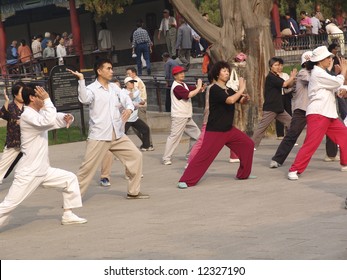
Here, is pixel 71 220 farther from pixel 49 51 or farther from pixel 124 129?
pixel 49 51

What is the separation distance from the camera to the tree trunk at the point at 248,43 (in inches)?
788

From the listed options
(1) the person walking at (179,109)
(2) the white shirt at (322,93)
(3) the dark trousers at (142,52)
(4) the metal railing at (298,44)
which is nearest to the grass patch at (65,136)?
(3) the dark trousers at (142,52)

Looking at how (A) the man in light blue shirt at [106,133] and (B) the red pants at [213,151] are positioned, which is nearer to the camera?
(A) the man in light blue shirt at [106,133]

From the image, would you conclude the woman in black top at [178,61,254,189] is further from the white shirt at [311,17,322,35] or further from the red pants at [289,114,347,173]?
the white shirt at [311,17,322,35]

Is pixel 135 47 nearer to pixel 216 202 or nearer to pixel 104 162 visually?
pixel 104 162

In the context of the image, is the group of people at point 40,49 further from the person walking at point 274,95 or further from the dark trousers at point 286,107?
the person walking at point 274,95

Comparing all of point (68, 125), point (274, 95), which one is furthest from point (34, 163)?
point (274, 95)

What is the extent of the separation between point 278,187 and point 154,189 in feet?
5.88

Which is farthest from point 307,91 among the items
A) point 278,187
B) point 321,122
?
point 278,187

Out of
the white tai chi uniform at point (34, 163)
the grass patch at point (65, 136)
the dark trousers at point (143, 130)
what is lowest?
the grass patch at point (65, 136)

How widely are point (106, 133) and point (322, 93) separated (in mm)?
3002

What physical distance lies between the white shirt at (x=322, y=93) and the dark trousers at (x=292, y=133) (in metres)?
1.17

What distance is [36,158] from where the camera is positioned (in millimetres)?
Result: 11078

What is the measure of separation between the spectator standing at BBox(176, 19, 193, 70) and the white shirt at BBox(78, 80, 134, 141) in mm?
15088
